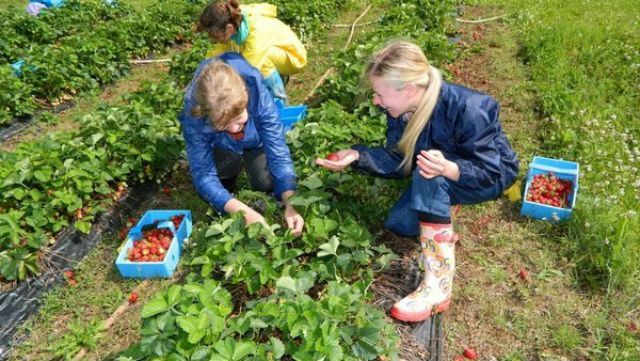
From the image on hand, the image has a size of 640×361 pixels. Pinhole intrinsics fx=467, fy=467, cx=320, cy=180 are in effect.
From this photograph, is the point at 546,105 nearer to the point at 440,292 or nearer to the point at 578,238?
the point at 578,238

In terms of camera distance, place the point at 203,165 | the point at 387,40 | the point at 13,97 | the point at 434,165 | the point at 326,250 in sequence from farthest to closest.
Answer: the point at 13,97, the point at 387,40, the point at 203,165, the point at 326,250, the point at 434,165

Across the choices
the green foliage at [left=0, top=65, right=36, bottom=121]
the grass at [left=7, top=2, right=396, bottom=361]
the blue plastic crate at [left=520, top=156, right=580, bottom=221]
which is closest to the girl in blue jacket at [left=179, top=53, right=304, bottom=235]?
the grass at [left=7, top=2, right=396, bottom=361]

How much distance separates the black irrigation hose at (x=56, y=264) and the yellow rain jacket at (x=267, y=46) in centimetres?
152

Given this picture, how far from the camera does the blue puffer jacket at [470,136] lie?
2613 mm

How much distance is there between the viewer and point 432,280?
9.21 ft

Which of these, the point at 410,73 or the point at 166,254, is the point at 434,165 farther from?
the point at 166,254

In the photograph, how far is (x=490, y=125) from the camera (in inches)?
104

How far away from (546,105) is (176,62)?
455cm

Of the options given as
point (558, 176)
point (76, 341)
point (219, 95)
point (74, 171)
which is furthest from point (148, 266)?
point (558, 176)

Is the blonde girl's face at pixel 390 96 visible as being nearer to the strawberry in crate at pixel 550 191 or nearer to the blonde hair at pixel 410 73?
the blonde hair at pixel 410 73

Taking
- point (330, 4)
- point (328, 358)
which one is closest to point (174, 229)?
point (328, 358)

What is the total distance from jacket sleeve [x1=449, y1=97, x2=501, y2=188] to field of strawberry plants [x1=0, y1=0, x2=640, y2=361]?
2.33 ft

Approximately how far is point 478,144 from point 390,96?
563 millimetres

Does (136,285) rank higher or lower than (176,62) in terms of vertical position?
lower
